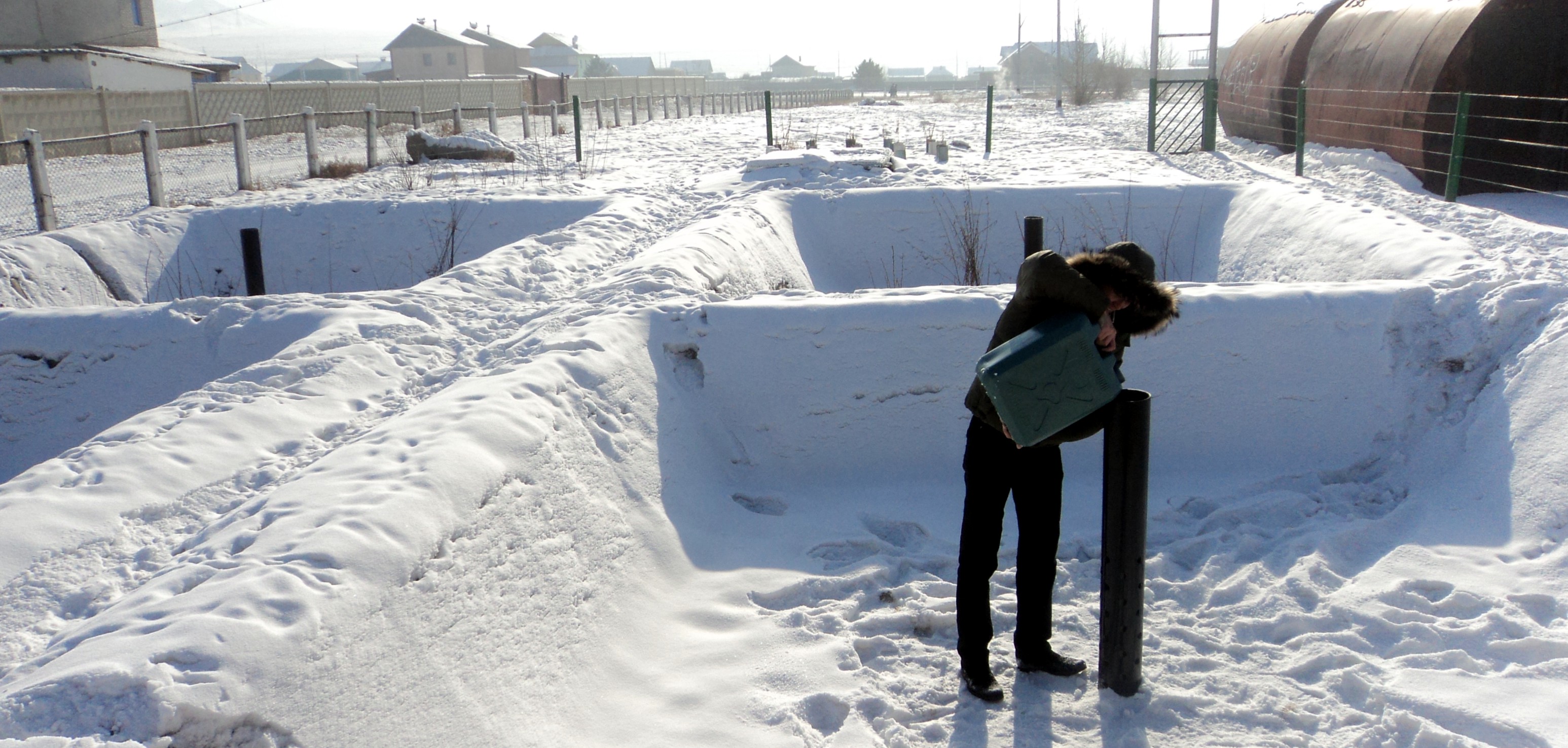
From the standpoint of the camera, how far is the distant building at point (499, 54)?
68.8m

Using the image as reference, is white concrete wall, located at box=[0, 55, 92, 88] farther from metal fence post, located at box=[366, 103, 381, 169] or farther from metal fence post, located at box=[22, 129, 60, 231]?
metal fence post, located at box=[22, 129, 60, 231]

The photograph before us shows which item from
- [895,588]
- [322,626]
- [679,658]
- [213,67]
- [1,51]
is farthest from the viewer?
[213,67]

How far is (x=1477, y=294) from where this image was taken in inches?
210

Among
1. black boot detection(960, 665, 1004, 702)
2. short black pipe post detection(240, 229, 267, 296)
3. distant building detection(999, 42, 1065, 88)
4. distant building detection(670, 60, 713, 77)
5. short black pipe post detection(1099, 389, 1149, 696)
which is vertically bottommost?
black boot detection(960, 665, 1004, 702)

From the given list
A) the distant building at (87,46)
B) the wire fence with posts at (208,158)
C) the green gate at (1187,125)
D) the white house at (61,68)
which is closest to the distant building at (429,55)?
the distant building at (87,46)

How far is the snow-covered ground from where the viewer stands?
2867mm

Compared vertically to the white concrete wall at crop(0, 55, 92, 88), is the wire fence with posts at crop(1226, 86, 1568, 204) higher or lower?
lower

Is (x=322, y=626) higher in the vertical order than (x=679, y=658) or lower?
higher

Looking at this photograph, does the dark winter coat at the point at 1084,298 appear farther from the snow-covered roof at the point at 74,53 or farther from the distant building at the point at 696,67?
the distant building at the point at 696,67

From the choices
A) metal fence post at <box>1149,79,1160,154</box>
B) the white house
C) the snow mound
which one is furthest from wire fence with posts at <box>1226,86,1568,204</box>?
the white house

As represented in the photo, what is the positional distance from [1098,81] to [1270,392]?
5147cm

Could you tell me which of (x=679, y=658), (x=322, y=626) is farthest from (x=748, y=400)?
(x=322, y=626)

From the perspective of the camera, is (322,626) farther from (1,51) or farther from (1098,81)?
(1098,81)

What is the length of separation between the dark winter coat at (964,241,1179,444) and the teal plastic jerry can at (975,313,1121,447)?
0.27 feet
